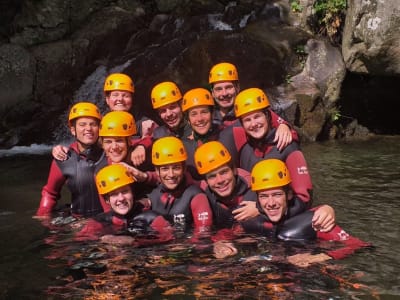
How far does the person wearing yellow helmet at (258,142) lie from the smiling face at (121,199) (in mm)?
1624

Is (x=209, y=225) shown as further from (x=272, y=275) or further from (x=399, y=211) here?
(x=399, y=211)

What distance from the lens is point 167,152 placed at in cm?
619

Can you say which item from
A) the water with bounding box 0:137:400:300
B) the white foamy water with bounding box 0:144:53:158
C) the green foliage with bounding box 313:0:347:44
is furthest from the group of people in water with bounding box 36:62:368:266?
the green foliage with bounding box 313:0:347:44

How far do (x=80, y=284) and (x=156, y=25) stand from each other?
44.3 ft

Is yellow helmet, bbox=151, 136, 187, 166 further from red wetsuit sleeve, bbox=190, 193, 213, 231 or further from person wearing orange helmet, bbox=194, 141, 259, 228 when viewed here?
red wetsuit sleeve, bbox=190, 193, 213, 231

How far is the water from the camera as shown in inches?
184

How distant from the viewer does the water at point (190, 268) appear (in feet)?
15.3

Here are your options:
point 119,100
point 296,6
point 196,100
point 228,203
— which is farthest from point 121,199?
point 296,6

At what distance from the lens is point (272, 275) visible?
4953 millimetres

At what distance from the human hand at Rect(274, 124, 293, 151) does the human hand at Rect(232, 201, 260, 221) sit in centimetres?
101

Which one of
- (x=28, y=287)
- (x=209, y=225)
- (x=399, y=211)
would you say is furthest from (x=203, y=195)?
(x=399, y=211)

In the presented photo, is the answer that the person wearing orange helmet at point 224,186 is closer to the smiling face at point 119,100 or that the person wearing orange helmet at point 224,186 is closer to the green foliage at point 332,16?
the smiling face at point 119,100

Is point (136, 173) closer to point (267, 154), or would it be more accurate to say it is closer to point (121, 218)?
point (121, 218)

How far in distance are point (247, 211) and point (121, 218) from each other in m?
1.67
